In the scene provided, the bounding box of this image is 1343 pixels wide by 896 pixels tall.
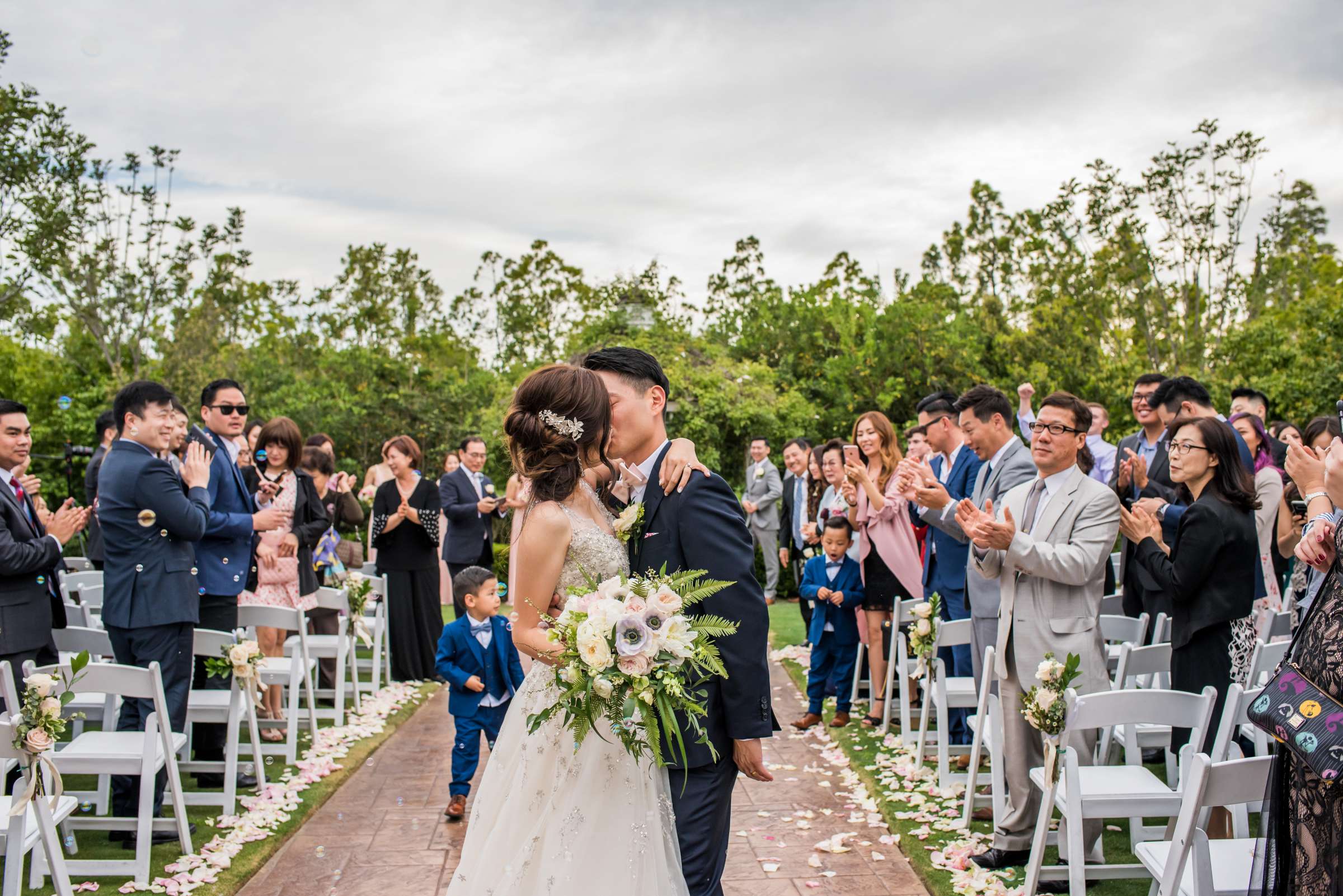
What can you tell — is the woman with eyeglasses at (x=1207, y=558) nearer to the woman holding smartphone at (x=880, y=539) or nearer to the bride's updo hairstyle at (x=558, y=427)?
the woman holding smartphone at (x=880, y=539)

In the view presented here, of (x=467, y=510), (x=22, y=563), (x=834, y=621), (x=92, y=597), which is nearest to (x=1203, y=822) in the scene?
(x=834, y=621)

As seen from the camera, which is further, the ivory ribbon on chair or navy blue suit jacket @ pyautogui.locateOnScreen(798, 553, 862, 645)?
navy blue suit jacket @ pyautogui.locateOnScreen(798, 553, 862, 645)

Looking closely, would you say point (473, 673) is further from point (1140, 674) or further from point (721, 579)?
point (1140, 674)

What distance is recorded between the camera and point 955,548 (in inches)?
→ 275

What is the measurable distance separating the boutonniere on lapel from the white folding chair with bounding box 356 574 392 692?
6.39 meters

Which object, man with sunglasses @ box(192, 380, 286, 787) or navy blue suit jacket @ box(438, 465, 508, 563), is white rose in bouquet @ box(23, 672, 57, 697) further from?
navy blue suit jacket @ box(438, 465, 508, 563)

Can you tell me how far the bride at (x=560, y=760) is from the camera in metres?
2.71

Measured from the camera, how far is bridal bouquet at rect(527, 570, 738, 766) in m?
2.51

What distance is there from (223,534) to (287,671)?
1124 millimetres

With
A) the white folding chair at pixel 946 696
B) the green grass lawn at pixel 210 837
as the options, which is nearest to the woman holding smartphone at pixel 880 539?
the white folding chair at pixel 946 696

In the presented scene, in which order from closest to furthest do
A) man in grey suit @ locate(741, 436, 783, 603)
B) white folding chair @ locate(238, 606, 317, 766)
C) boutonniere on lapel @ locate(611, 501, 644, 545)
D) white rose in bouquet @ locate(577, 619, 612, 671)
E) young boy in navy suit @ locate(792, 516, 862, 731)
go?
white rose in bouquet @ locate(577, 619, 612, 671) → boutonniere on lapel @ locate(611, 501, 644, 545) → white folding chair @ locate(238, 606, 317, 766) → young boy in navy suit @ locate(792, 516, 862, 731) → man in grey suit @ locate(741, 436, 783, 603)

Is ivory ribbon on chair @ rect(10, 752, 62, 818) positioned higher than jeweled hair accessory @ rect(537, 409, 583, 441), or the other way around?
jeweled hair accessory @ rect(537, 409, 583, 441)

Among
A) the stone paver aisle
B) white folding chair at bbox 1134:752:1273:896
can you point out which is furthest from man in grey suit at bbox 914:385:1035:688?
white folding chair at bbox 1134:752:1273:896

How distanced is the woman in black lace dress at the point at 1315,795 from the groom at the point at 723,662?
1418mm
